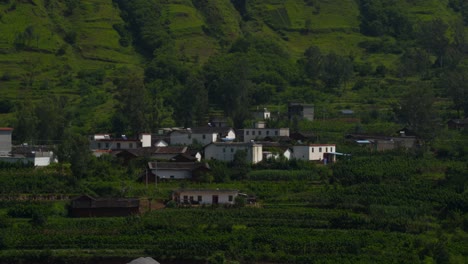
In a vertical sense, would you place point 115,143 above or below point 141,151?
above

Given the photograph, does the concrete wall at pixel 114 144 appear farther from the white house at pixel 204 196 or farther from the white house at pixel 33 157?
the white house at pixel 204 196

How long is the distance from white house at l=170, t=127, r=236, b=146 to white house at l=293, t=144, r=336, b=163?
7.16 meters

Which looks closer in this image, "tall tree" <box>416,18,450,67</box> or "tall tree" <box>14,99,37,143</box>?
"tall tree" <box>14,99,37,143</box>

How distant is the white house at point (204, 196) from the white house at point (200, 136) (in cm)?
1592

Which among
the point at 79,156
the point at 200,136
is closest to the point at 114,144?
the point at 200,136

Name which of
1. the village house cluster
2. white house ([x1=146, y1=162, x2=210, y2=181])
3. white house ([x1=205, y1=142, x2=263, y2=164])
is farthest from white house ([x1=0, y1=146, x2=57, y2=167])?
white house ([x1=205, y1=142, x2=263, y2=164])

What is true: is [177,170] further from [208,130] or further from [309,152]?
[208,130]

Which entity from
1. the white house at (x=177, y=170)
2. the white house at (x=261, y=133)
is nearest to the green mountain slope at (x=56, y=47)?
the white house at (x=261, y=133)

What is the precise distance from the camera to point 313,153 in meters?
68.5

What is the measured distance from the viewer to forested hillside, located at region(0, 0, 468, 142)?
274 feet

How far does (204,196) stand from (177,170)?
6079mm

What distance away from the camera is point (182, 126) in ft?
277

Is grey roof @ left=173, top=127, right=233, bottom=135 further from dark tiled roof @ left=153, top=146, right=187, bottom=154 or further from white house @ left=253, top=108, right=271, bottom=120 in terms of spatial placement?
white house @ left=253, top=108, right=271, bottom=120

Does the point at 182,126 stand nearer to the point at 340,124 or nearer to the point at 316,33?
the point at 340,124
